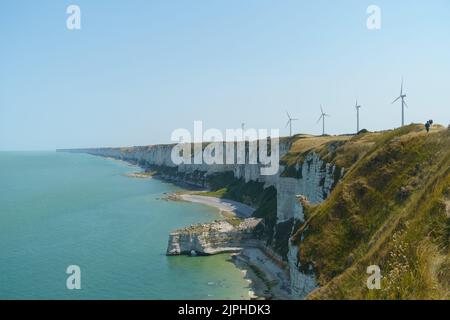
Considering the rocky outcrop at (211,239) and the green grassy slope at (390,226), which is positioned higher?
the green grassy slope at (390,226)

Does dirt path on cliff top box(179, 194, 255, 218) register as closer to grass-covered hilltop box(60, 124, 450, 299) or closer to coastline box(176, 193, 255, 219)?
coastline box(176, 193, 255, 219)

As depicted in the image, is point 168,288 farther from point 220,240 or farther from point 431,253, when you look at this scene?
point 431,253

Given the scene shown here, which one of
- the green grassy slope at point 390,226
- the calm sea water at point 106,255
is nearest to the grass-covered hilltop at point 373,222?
the green grassy slope at point 390,226

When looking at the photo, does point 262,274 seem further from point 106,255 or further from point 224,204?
point 224,204

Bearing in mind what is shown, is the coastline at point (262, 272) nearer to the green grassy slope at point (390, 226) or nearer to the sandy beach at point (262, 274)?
the sandy beach at point (262, 274)

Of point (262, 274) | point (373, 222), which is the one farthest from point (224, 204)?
point (373, 222)
